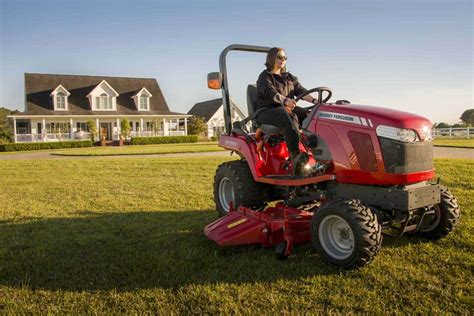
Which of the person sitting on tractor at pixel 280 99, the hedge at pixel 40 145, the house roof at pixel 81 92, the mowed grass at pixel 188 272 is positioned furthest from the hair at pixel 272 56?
the house roof at pixel 81 92

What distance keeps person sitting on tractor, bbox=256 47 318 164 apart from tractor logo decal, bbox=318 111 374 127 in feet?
1.27

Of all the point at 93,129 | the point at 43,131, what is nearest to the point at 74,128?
the point at 43,131

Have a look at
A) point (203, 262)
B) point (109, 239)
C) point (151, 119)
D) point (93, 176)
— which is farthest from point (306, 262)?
point (151, 119)

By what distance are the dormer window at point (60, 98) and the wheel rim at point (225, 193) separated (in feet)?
114

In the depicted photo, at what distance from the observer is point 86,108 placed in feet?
126

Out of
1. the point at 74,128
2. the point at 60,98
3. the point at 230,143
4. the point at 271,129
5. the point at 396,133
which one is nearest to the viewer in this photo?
the point at 396,133

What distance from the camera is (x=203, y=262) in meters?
3.89

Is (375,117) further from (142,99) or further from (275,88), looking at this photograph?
(142,99)

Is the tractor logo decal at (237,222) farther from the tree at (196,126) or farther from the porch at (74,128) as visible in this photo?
the tree at (196,126)

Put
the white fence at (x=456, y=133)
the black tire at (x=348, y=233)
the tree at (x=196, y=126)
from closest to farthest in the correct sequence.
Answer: the black tire at (x=348, y=233) → the white fence at (x=456, y=133) → the tree at (x=196, y=126)

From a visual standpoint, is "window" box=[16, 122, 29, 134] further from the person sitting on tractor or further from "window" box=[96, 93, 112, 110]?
the person sitting on tractor

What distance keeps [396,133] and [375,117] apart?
0.22 metres

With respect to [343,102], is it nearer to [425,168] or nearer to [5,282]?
[425,168]

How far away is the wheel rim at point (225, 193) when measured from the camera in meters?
5.55
